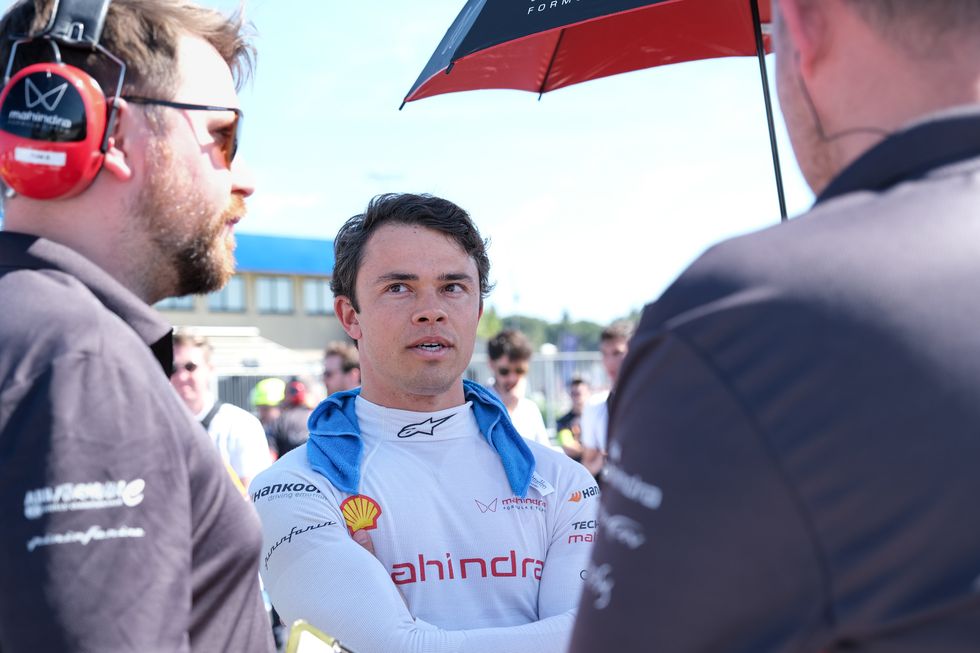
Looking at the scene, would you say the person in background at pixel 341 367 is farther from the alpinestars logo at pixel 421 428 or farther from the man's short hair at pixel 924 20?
the man's short hair at pixel 924 20

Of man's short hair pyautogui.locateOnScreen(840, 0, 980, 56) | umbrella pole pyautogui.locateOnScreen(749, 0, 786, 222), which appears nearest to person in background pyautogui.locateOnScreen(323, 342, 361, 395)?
umbrella pole pyautogui.locateOnScreen(749, 0, 786, 222)

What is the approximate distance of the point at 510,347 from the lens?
7.98m

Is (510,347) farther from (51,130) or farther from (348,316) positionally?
(51,130)

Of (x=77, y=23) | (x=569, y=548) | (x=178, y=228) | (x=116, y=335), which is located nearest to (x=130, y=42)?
(x=77, y=23)

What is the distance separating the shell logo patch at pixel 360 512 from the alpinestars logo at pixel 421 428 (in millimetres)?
279

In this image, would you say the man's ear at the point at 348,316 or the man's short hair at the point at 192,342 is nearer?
the man's ear at the point at 348,316

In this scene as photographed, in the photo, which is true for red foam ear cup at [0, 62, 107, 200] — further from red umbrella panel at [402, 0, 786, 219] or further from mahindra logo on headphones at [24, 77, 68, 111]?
red umbrella panel at [402, 0, 786, 219]

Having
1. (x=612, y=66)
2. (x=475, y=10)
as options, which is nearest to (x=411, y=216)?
(x=475, y=10)

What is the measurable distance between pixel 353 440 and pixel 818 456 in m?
2.12

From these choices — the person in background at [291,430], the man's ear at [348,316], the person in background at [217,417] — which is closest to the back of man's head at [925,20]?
the man's ear at [348,316]

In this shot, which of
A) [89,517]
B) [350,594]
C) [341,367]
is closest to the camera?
[89,517]

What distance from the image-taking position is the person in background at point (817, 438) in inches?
34.0

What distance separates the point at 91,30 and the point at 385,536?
5.25 feet

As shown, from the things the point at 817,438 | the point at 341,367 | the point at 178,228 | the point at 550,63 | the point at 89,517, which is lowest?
the point at 341,367
